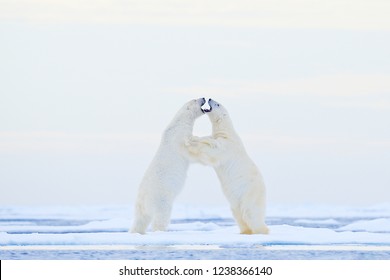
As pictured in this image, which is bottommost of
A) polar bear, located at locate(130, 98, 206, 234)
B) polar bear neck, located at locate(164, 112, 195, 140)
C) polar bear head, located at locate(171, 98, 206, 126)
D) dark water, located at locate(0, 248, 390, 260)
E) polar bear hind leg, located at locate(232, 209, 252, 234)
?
dark water, located at locate(0, 248, 390, 260)

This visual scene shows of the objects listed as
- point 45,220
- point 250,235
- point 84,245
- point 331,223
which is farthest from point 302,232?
point 45,220

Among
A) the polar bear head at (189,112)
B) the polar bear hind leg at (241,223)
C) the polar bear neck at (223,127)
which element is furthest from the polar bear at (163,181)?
the polar bear hind leg at (241,223)

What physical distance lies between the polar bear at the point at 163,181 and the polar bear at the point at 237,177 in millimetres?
202

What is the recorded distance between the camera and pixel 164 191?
1234 centimetres

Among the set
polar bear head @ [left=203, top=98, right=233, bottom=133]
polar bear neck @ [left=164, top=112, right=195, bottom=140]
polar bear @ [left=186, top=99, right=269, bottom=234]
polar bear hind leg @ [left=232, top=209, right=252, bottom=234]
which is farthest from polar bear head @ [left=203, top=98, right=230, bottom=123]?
polar bear hind leg @ [left=232, top=209, right=252, bottom=234]

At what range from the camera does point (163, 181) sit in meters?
12.4

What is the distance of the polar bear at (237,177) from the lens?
40.9 feet

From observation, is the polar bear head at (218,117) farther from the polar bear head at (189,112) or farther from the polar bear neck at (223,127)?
the polar bear head at (189,112)

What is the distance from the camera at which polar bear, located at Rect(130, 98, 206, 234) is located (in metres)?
12.3

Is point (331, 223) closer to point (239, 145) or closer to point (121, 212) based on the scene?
point (121, 212)

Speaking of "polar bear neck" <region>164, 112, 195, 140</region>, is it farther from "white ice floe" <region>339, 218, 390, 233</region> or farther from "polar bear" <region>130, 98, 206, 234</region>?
"white ice floe" <region>339, 218, 390, 233</region>

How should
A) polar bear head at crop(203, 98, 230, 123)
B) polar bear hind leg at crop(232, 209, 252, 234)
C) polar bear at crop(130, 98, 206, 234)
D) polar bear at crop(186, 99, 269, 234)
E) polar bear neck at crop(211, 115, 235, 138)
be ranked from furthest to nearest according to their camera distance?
polar bear head at crop(203, 98, 230, 123) < polar bear neck at crop(211, 115, 235, 138) < polar bear hind leg at crop(232, 209, 252, 234) < polar bear at crop(186, 99, 269, 234) < polar bear at crop(130, 98, 206, 234)

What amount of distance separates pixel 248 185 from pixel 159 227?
1348 mm

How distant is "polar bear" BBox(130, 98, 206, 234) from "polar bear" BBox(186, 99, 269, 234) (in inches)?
8.0
